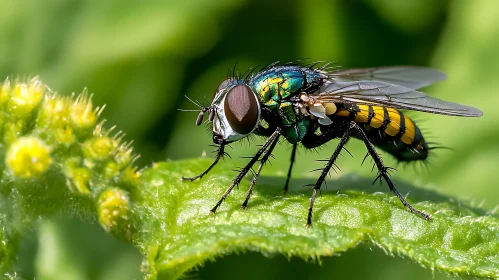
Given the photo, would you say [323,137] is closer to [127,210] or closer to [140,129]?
[127,210]

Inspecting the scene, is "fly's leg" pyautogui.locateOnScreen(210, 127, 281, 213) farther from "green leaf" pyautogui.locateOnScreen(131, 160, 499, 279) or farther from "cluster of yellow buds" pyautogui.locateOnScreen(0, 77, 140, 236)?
"cluster of yellow buds" pyautogui.locateOnScreen(0, 77, 140, 236)

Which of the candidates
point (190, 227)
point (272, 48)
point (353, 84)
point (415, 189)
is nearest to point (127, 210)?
point (190, 227)

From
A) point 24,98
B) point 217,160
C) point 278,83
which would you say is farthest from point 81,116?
point 278,83

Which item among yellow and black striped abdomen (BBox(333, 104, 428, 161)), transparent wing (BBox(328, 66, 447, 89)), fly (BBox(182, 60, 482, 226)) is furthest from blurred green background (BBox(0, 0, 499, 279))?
fly (BBox(182, 60, 482, 226))

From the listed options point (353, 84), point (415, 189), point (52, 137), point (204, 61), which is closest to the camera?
point (52, 137)

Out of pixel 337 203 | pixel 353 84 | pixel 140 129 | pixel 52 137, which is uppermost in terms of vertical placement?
pixel 353 84

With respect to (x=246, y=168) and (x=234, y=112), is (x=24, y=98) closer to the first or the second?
(x=234, y=112)

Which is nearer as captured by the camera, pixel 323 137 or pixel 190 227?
pixel 190 227
